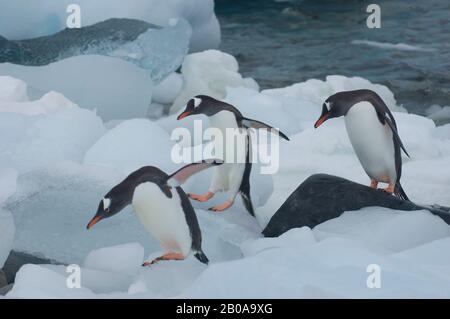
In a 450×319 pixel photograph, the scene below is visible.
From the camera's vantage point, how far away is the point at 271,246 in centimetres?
294

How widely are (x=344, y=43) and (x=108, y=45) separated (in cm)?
235

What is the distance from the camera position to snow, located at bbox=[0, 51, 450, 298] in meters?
2.57

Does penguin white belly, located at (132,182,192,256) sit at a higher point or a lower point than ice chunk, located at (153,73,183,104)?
higher

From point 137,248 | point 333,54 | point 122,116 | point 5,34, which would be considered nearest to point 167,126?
point 122,116

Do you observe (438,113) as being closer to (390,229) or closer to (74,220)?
(390,229)

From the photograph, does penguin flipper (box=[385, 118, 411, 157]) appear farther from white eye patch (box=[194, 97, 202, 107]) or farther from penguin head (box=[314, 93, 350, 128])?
white eye patch (box=[194, 97, 202, 107])

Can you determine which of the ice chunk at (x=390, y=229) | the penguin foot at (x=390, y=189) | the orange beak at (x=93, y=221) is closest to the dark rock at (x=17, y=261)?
the orange beak at (x=93, y=221)

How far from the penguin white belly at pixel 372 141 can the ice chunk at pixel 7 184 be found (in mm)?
1166

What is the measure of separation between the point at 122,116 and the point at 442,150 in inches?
60.5

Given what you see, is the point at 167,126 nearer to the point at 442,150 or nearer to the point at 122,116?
the point at 122,116

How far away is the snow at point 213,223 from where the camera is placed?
2574 millimetres

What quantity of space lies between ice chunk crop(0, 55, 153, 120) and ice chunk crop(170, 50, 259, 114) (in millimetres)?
699

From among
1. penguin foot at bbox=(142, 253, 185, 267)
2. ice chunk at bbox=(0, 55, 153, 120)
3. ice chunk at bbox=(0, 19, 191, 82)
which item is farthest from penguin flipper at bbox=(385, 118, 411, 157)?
ice chunk at bbox=(0, 19, 191, 82)

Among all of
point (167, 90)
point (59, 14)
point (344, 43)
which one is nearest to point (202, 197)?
point (59, 14)
